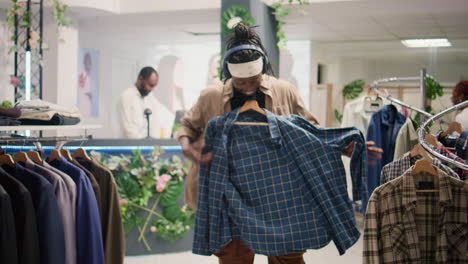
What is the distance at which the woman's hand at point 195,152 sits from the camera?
241cm

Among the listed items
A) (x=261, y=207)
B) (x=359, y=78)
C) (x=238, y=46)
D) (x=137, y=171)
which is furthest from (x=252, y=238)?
(x=359, y=78)

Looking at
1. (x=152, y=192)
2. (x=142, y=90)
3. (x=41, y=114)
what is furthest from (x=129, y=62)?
(x=41, y=114)

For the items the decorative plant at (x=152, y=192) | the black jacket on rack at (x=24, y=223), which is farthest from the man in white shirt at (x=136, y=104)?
the black jacket on rack at (x=24, y=223)

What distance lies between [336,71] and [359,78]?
37 centimetres

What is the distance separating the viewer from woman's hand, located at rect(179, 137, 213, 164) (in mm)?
2412

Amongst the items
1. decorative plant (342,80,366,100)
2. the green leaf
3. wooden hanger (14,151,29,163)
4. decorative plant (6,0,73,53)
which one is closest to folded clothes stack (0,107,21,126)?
wooden hanger (14,151,29,163)

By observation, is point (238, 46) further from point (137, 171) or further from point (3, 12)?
point (3, 12)

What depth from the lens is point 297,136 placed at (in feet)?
7.73

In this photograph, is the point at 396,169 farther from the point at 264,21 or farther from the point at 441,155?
the point at 264,21

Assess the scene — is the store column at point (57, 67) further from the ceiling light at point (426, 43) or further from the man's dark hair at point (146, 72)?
the ceiling light at point (426, 43)

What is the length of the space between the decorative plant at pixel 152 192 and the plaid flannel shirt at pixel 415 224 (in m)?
2.80

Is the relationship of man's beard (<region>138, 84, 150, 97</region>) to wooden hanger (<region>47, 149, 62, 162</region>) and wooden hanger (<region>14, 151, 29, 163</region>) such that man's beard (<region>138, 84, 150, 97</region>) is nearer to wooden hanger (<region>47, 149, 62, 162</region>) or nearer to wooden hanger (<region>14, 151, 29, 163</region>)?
wooden hanger (<region>47, 149, 62, 162</region>)

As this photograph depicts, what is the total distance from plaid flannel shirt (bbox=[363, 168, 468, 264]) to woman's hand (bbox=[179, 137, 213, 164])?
75cm

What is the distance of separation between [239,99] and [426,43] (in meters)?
5.22
